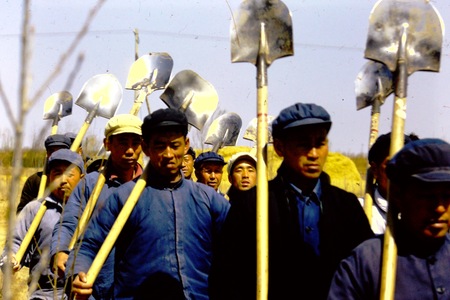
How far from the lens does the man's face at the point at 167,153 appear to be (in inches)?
150

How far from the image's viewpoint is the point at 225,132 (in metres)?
7.58

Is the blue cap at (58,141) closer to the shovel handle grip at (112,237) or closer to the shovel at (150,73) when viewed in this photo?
the shovel at (150,73)

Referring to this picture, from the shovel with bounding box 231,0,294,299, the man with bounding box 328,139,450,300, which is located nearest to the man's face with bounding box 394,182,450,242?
the man with bounding box 328,139,450,300

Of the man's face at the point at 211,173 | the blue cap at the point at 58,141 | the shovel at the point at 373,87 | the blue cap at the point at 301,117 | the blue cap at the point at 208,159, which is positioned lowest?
the man's face at the point at 211,173

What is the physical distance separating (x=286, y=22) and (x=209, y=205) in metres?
1.01

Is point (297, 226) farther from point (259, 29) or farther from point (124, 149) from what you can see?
point (124, 149)

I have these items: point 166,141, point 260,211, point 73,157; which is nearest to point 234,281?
point 260,211

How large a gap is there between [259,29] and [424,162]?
1470 mm

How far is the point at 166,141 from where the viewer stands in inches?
151

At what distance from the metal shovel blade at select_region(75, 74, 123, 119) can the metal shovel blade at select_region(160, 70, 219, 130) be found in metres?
1.13

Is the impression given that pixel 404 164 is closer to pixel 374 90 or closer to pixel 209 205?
pixel 209 205

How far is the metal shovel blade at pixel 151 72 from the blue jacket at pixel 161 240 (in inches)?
80.0

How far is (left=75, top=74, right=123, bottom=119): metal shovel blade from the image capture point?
20.9 ft

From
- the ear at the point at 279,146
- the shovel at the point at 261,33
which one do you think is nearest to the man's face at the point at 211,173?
the shovel at the point at 261,33
